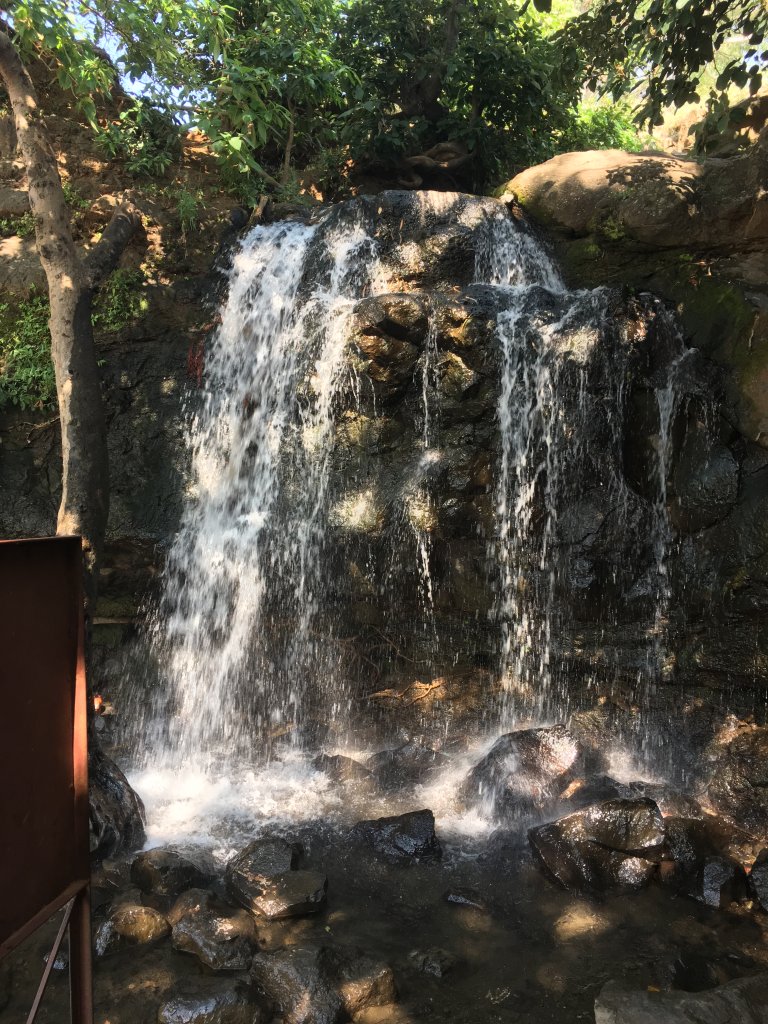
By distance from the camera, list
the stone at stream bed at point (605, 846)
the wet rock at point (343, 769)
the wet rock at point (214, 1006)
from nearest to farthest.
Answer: the wet rock at point (214, 1006)
the stone at stream bed at point (605, 846)
the wet rock at point (343, 769)

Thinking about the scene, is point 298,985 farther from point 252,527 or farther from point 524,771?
point 252,527

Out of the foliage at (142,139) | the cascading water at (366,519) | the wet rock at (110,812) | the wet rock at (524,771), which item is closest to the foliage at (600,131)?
the cascading water at (366,519)

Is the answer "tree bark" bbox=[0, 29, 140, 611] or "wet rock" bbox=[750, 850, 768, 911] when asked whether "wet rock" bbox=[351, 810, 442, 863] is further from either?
"tree bark" bbox=[0, 29, 140, 611]

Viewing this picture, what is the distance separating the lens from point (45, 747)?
2131 mm

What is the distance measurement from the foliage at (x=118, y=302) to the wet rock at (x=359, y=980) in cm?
734

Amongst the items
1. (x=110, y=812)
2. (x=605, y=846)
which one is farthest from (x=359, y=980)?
(x=110, y=812)

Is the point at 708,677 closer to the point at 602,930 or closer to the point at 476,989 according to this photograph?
the point at 602,930

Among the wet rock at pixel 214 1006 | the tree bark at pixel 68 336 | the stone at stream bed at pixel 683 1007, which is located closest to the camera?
the stone at stream bed at pixel 683 1007

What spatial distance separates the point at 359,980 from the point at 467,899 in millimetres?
1036

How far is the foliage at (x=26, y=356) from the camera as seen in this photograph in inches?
323

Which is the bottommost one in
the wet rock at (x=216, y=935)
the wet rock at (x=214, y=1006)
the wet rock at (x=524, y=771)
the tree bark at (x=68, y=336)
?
the wet rock at (x=214, y=1006)

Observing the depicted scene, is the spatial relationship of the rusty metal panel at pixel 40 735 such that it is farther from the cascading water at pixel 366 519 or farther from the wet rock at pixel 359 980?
the cascading water at pixel 366 519

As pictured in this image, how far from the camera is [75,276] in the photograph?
5.66 metres

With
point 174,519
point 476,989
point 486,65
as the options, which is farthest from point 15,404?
point 486,65
